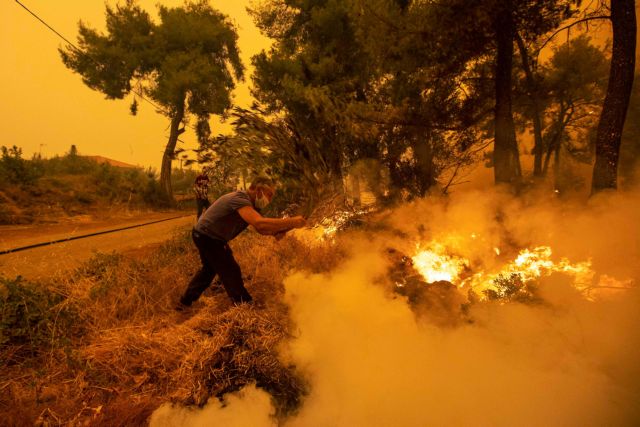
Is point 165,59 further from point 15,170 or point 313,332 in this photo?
point 313,332

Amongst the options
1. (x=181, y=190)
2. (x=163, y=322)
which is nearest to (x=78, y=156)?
(x=181, y=190)

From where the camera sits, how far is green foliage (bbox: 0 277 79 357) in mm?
3012

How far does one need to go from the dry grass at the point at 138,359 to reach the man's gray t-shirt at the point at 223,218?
78 centimetres

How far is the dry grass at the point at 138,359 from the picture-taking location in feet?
8.05

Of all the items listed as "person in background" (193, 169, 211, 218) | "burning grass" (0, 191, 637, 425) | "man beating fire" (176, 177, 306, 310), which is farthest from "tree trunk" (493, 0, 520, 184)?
"person in background" (193, 169, 211, 218)

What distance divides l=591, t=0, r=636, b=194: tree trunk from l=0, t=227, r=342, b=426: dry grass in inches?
225

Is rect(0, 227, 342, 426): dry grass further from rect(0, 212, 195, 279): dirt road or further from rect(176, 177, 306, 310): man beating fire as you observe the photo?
rect(0, 212, 195, 279): dirt road

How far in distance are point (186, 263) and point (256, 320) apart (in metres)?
2.20

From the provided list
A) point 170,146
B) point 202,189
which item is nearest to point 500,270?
point 202,189

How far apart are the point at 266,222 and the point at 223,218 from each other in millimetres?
543

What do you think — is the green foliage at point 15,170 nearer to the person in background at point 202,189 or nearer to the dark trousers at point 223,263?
the person in background at point 202,189

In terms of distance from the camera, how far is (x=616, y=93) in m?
5.34

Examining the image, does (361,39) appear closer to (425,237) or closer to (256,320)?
(425,237)

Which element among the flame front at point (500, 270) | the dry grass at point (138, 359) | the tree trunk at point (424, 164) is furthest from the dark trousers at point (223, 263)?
the tree trunk at point (424, 164)
